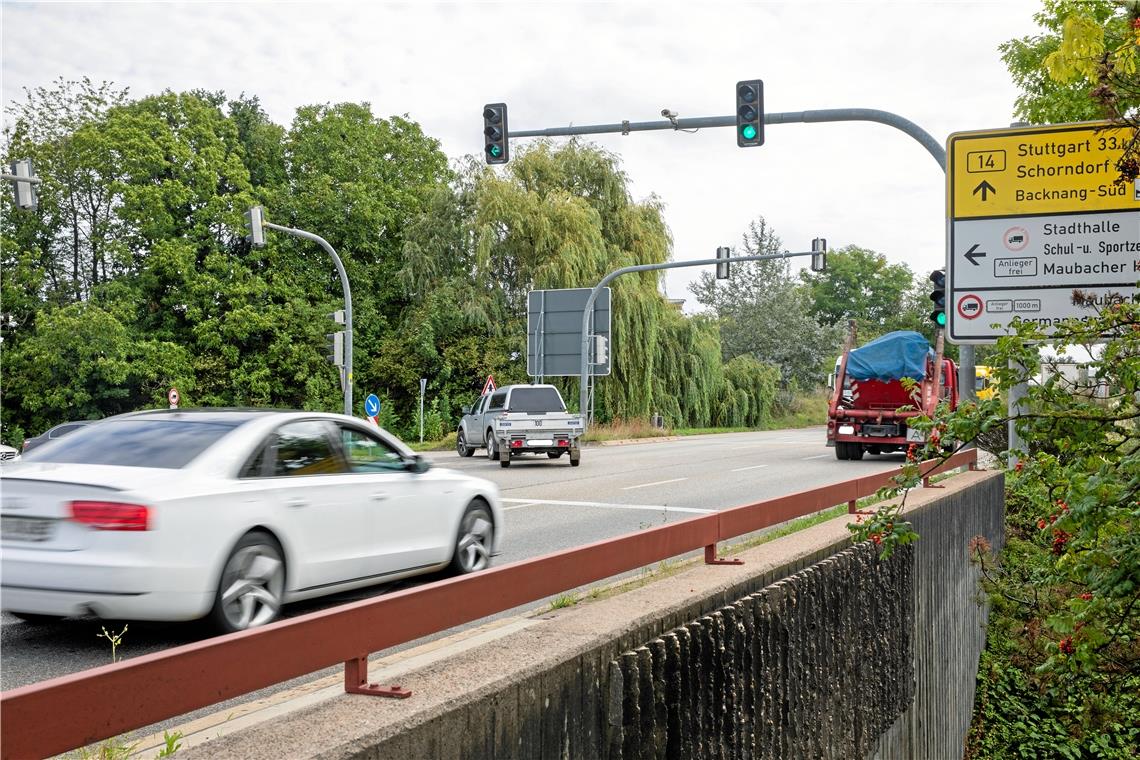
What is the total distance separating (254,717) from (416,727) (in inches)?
48.3

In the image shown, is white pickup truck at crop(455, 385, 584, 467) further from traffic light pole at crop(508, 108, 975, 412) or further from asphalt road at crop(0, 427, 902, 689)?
traffic light pole at crop(508, 108, 975, 412)

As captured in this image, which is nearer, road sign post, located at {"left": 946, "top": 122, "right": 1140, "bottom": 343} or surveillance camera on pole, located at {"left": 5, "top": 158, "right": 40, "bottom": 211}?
road sign post, located at {"left": 946, "top": 122, "right": 1140, "bottom": 343}

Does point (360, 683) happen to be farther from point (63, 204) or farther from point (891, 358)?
point (63, 204)

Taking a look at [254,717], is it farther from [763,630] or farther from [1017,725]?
[1017,725]

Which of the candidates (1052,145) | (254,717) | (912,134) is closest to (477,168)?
(912,134)

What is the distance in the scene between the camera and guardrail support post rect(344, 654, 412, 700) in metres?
3.08

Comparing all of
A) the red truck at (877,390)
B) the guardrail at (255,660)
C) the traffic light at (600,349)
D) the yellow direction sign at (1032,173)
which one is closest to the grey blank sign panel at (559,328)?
the traffic light at (600,349)

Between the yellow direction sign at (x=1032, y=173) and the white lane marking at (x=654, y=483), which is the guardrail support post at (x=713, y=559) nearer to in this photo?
the yellow direction sign at (x=1032, y=173)

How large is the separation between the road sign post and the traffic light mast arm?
2.70 m

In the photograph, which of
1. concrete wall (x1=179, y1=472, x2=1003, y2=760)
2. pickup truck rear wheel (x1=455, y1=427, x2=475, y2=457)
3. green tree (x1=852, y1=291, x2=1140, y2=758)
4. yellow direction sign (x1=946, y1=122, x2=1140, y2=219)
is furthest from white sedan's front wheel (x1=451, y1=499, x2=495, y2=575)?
pickup truck rear wheel (x1=455, y1=427, x2=475, y2=457)

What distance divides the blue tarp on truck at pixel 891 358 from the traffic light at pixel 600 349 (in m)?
9.78

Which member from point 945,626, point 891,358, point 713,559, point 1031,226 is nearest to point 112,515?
point 713,559

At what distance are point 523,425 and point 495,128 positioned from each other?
24.3ft

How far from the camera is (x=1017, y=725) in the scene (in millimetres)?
13484
